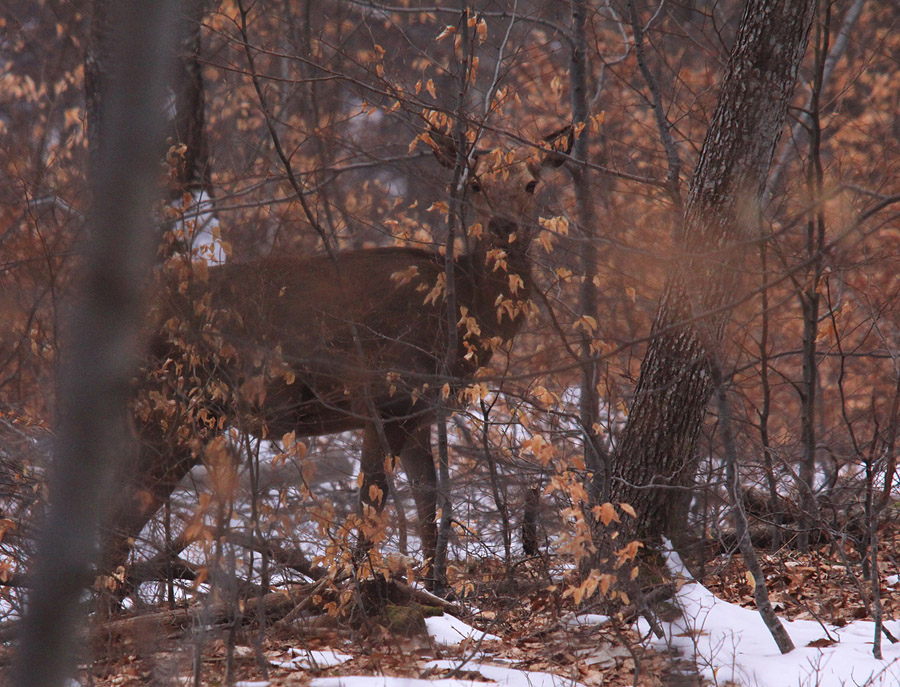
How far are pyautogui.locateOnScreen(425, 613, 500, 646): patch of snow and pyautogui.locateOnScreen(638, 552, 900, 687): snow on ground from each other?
3.19 feet

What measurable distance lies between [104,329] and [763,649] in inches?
175

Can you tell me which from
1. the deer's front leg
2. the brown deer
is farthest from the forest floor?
the brown deer

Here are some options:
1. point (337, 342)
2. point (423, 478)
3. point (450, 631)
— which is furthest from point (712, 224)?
point (450, 631)

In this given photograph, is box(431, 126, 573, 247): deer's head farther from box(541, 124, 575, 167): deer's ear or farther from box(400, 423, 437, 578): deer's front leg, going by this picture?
box(400, 423, 437, 578): deer's front leg

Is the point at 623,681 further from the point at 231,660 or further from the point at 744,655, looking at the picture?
the point at 231,660

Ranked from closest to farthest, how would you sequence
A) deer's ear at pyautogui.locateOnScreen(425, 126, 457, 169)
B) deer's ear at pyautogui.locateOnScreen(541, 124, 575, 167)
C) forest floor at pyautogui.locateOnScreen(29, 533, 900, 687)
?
forest floor at pyautogui.locateOnScreen(29, 533, 900, 687)
deer's ear at pyautogui.locateOnScreen(425, 126, 457, 169)
deer's ear at pyautogui.locateOnScreen(541, 124, 575, 167)

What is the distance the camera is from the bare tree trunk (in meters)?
0.85

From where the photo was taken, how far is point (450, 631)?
4.98 meters

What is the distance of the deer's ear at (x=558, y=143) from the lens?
5.84 m

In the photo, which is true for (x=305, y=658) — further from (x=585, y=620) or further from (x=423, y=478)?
(x=423, y=478)

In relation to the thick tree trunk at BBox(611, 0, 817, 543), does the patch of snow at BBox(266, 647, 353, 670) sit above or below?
below

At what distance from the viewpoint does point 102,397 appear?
86 centimetres

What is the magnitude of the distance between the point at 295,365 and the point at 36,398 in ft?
5.09

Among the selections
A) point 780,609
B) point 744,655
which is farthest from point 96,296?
point 780,609
